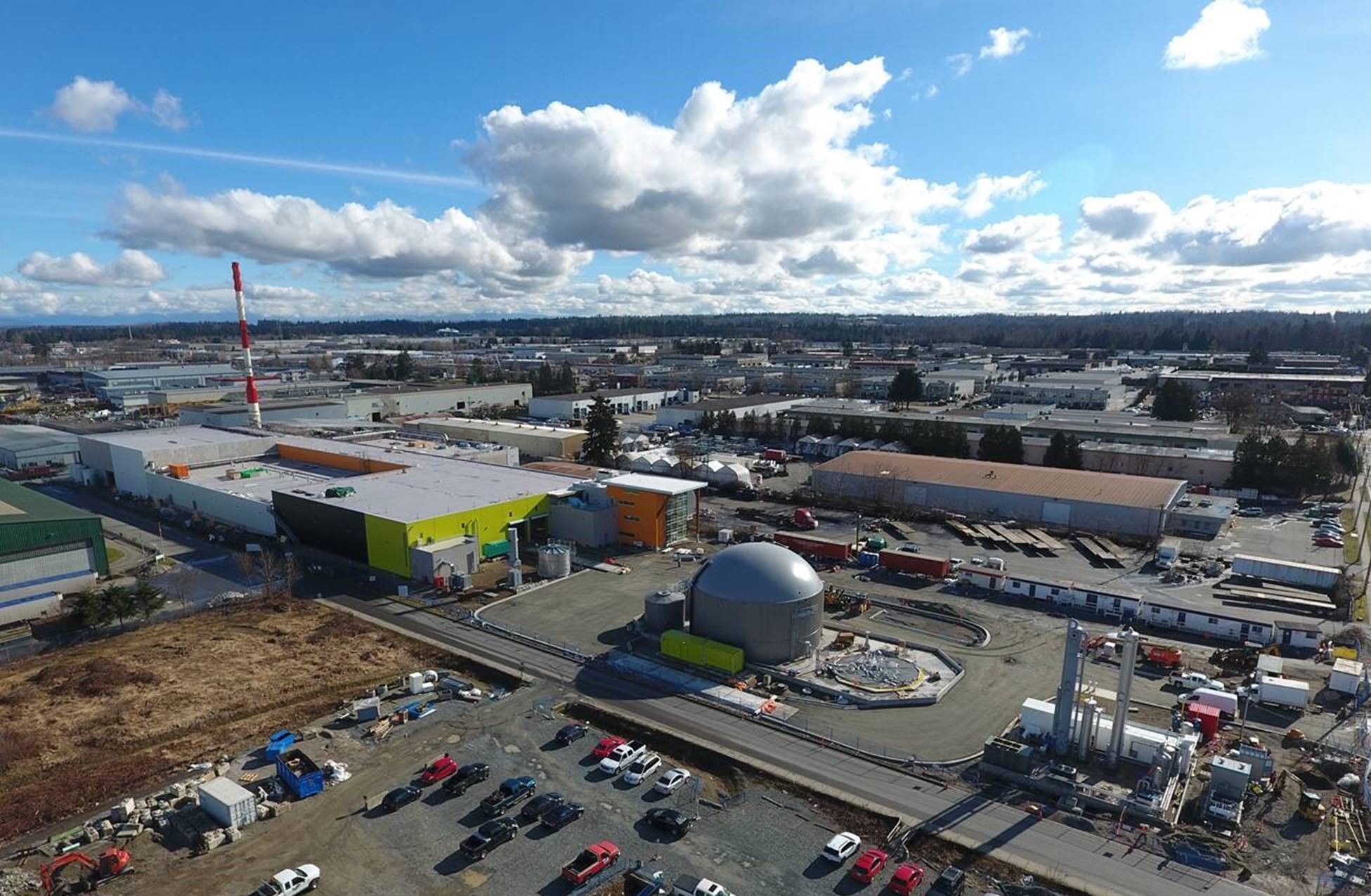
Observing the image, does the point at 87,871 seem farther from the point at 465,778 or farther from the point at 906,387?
the point at 906,387

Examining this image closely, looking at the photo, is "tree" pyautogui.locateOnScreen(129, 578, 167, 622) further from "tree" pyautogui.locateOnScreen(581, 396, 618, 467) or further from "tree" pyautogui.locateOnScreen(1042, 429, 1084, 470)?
"tree" pyautogui.locateOnScreen(1042, 429, 1084, 470)

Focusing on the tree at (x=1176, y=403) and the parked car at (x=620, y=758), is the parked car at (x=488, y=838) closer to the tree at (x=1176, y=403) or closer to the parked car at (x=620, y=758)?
the parked car at (x=620, y=758)

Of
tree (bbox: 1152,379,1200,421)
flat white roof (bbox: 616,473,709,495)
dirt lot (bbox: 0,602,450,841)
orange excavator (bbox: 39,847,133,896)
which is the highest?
tree (bbox: 1152,379,1200,421)

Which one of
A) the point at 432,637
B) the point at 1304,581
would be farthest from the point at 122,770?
the point at 1304,581

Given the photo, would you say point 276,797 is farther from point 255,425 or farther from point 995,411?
point 995,411

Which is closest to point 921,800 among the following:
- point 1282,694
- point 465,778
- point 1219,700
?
point 1219,700

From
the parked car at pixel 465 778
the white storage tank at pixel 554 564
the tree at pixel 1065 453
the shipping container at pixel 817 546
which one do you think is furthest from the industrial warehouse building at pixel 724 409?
the parked car at pixel 465 778

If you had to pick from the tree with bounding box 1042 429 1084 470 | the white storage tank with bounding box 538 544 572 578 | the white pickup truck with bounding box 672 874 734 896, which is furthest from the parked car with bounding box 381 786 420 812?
the tree with bounding box 1042 429 1084 470
